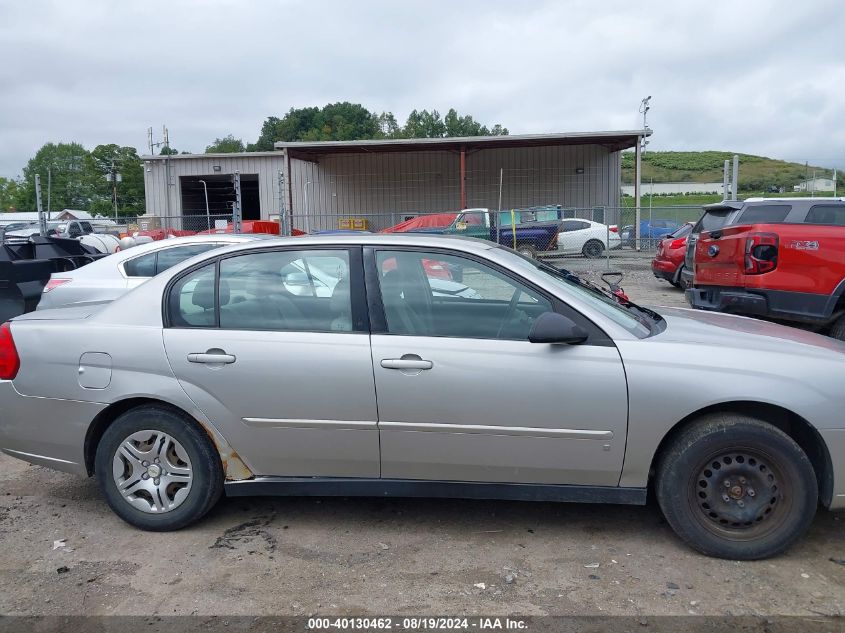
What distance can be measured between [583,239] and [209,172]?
21022 millimetres

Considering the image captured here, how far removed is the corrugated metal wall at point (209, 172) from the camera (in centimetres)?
3578

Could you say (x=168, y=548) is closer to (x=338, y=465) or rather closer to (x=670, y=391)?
(x=338, y=465)

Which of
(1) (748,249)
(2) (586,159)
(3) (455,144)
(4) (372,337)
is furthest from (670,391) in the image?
(2) (586,159)

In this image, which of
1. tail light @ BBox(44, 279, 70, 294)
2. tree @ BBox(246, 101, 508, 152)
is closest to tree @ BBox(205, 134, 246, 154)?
tree @ BBox(246, 101, 508, 152)

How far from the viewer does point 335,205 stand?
35.3 meters

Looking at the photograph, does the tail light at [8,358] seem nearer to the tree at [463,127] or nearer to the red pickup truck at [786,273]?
the red pickup truck at [786,273]

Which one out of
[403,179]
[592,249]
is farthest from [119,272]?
[403,179]

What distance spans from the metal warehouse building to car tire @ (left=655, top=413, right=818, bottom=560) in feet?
95.5

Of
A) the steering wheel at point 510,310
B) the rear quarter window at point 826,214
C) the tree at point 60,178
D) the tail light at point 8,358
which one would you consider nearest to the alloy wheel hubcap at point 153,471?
the tail light at point 8,358

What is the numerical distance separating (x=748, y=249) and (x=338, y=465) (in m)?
5.12

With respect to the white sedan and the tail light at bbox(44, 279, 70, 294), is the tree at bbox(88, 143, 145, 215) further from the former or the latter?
the tail light at bbox(44, 279, 70, 294)

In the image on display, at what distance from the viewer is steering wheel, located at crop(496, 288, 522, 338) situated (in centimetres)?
370

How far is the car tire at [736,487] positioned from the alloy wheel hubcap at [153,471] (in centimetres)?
252

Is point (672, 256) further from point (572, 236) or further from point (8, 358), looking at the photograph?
point (8, 358)
